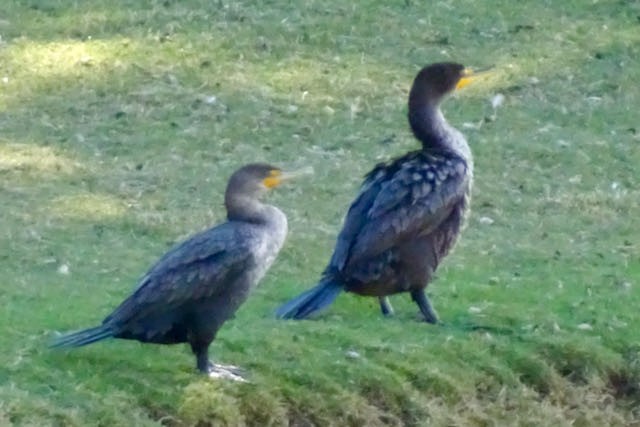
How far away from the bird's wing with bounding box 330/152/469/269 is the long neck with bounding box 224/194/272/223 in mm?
1055

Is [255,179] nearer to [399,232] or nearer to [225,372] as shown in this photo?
[225,372]

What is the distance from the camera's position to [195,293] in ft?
25.3

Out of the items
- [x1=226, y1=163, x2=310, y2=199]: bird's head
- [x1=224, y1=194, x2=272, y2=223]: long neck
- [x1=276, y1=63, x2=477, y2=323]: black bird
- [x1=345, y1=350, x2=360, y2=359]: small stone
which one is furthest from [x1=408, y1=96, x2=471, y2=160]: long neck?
[x1=224, y1=194, x2=272, y2=223]: long neck

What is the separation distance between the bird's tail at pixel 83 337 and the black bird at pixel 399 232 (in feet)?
4.80

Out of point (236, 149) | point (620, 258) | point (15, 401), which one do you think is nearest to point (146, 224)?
point (236, 149)

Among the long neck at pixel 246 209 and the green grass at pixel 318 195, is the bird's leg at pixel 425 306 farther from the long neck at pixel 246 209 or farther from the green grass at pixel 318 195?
the long neck at pixel 246 209

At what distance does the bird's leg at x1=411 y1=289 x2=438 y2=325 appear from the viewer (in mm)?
9328

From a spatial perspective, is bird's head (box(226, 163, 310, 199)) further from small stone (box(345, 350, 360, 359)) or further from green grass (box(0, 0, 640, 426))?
small stone (box(345, 350, 360, 359))

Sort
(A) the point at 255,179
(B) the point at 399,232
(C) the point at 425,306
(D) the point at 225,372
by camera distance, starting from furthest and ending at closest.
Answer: (C) the point at 425,306 → (B) the point at 399,232 → (A) the point at 255,179 → (D) the point at 225,372

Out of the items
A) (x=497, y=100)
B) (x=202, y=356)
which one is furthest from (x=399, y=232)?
(x=497, y=100)

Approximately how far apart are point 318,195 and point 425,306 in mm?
2914

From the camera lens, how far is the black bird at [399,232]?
9094 mm

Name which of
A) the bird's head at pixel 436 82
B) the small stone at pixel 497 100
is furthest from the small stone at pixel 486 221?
the small stone at pixel 497 100

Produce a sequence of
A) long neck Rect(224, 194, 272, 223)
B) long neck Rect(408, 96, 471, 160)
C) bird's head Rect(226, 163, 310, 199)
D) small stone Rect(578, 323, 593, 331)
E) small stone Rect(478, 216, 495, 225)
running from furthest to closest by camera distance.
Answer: small stone Rect(478, 216, 495, 225)
long neck Rect(408, 96, 471, 160)
small stone Rect(578, 323, 593, 331)
bird's head Rect(226, 163, 310, 199)
long neck Rect(224, 194, 272, 223)
